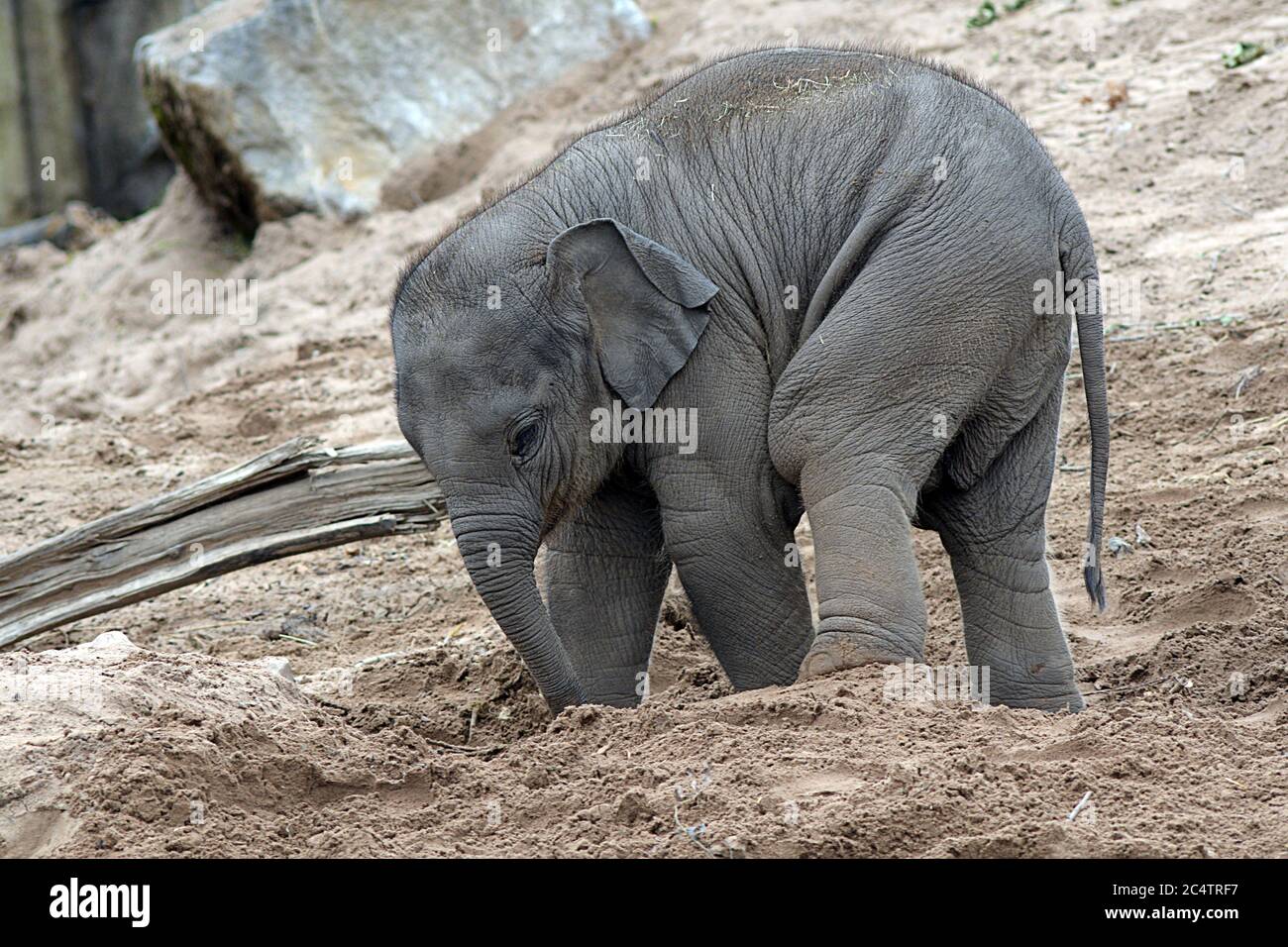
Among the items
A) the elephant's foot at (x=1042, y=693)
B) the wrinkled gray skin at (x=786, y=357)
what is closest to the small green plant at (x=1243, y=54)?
the wrinkled gray skin at (x=786, y=357)

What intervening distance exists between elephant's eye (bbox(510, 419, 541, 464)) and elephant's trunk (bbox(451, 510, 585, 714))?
0.20 meters

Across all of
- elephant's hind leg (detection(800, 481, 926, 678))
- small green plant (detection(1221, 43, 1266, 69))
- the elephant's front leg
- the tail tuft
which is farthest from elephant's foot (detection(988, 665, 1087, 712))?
small green plant (detection(1221, 43, 1266, 69))

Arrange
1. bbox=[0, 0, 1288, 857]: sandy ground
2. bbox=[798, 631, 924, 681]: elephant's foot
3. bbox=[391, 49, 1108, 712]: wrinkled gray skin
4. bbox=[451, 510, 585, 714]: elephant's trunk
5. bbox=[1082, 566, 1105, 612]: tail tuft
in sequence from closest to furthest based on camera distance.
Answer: bbox=[0, 0, 1288, 857]: sandy ground, bbox=[798, 631, 924, 681]: elephant's foot, bbox=[391, 49, 1108, 712]: wrinkled gray skin, bbox=[451, 510, 585, 714]: elephant's trunk, bbox=[1082, 566, 1105, 612]: tail tuft

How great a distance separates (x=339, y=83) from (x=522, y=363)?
27.2ft

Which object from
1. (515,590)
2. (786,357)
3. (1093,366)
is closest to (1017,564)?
(1093,366)

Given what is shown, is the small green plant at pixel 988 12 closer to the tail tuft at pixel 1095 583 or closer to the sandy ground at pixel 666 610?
the sandy ground at pixel 666 610

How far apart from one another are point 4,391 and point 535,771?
30.0 ft

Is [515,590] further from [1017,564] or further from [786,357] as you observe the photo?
[1017,564]

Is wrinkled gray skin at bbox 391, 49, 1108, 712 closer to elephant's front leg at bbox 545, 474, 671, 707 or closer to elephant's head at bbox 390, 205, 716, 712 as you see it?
elephant's head at bbox 390, 205, 716, 712

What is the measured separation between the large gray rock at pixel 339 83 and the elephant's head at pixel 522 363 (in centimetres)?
766

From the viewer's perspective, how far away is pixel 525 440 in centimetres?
536

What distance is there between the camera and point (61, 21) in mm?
21891

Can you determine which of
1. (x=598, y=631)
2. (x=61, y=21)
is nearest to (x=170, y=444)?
(x=598, y=631)

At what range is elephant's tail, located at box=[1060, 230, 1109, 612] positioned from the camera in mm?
5262
